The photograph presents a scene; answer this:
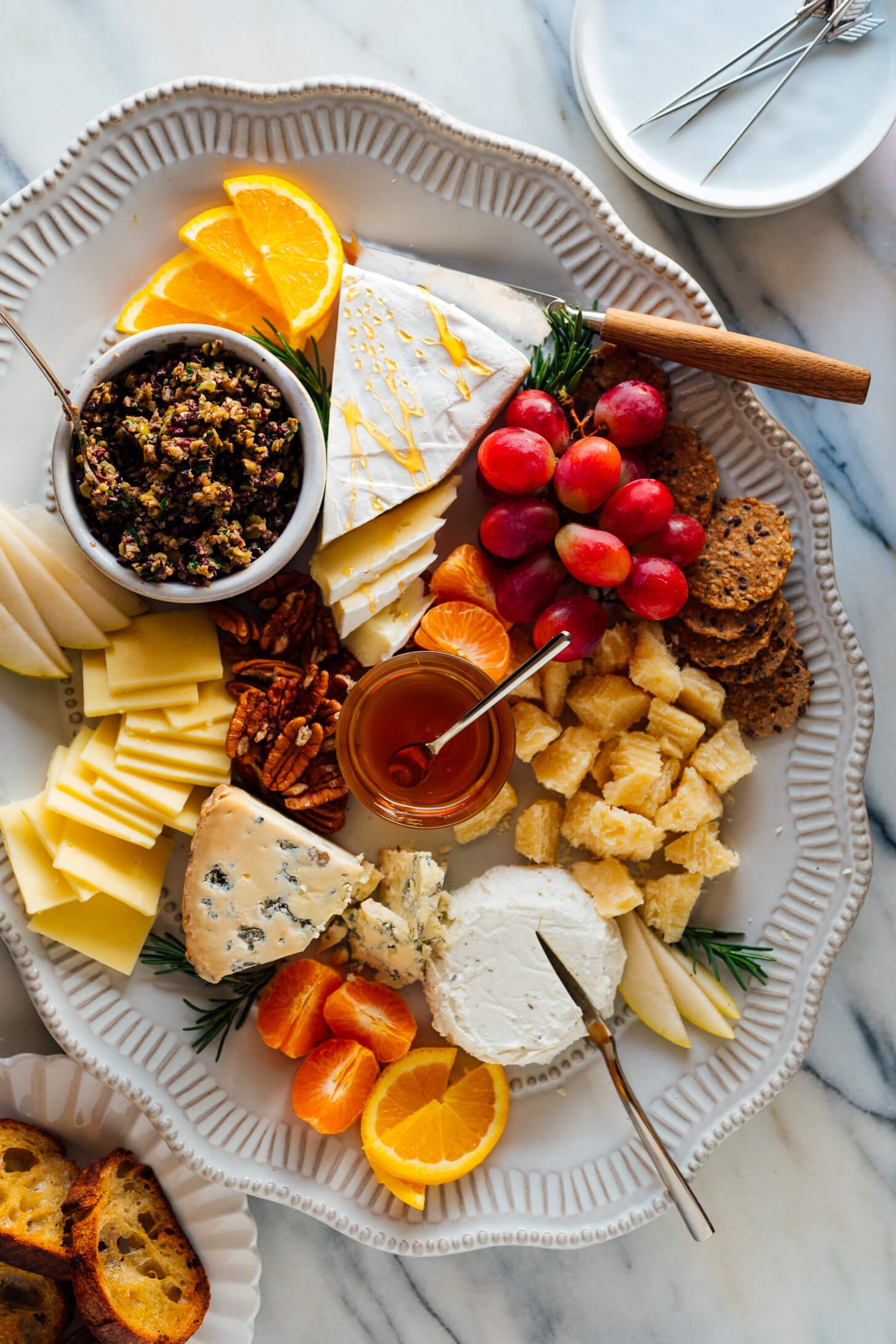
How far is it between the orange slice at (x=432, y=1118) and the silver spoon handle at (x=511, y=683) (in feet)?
2.51

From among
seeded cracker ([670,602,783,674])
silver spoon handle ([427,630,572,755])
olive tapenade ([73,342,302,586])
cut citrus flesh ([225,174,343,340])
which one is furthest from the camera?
seeded cracker ([670,602,783,674])

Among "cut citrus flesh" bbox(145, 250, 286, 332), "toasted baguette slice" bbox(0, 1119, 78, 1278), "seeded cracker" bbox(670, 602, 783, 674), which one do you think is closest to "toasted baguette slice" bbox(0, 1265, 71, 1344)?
"toasted baguette slice" bbox(0, 1119, 78, 1278)

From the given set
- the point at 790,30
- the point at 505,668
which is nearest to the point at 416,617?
the point at 505,668

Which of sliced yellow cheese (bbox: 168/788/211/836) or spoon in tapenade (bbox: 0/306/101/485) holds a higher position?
spoon in tapenade (bbox: 0/306/101/485)

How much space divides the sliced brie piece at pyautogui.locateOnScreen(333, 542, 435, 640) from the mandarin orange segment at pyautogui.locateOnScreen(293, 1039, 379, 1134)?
0.90 metres

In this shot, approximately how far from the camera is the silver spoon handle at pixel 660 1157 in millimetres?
1833

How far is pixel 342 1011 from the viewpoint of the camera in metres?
1.90

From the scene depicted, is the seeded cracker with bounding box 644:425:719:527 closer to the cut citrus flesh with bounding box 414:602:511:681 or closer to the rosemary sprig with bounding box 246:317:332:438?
the cut citrus flesh with bounding box 414:602:511:681

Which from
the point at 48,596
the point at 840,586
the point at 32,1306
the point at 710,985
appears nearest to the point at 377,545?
the point at 48,596

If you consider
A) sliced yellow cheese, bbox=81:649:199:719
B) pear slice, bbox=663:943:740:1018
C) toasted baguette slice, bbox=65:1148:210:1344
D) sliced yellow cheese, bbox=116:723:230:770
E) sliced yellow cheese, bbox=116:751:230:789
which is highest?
sliced yellow cheese, bbox=81:649:199:719

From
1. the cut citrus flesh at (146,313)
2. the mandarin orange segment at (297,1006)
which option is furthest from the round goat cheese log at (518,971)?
the cut citrus flesh at (146,313)

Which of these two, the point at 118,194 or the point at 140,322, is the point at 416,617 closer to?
the point at 140,322

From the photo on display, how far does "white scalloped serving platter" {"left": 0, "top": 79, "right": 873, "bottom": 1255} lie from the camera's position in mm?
1854

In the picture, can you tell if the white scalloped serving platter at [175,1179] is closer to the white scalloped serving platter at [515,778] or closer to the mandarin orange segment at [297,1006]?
the white scalloped serving platter at [515,778]
